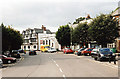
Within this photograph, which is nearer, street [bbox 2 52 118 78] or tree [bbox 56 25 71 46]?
street [bbox 2 52 118 78]

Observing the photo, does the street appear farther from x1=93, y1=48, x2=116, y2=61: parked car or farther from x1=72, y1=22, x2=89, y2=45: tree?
x1=72, y1=22, x2=89, y2=45: tree

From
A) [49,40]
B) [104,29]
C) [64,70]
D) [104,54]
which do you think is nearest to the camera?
[64,70]

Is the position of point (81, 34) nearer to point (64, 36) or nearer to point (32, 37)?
point (64, 36)

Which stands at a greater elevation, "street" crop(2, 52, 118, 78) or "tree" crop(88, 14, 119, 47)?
"tree" crop(88, 14, 119, 47)

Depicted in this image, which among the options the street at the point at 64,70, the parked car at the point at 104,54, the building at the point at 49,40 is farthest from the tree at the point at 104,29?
the building at the point at 49,40

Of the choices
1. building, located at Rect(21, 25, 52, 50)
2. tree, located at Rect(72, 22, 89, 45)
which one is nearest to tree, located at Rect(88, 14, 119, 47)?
tree, located at Rect(72, 22, 89, 45)

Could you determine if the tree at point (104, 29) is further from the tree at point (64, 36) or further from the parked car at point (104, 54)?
the tree at point (64, 36)

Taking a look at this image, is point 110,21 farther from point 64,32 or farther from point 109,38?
point 64,32

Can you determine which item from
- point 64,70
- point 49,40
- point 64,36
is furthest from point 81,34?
point 49,40

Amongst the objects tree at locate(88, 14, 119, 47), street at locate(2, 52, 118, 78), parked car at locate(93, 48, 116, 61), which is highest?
tree at locate(88, 14, 119, 47)

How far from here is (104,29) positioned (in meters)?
41.4

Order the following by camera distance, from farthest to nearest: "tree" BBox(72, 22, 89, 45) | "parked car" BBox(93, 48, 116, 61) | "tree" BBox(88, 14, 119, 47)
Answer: "tree" BBox(72, 22, 89, 45) < "tree" BBox(88, 14, 119, 47) < "parked car" BBox(93, 48, 116, 61)

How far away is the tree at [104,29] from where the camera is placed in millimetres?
41375

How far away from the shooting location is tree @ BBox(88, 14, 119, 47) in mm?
41375
